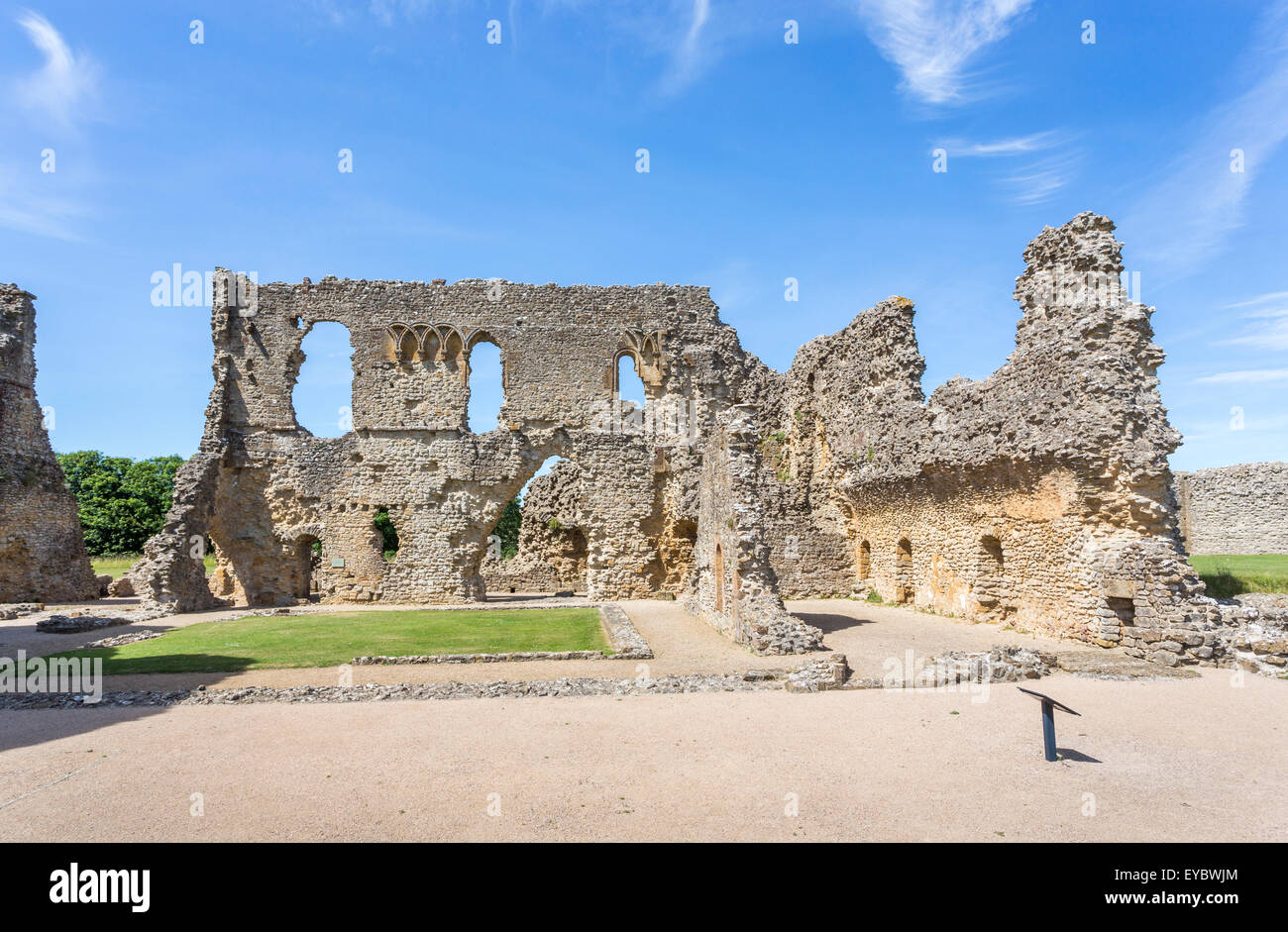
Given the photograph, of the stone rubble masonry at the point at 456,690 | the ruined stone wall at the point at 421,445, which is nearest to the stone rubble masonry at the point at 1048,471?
the stone rubble masonry at the point at 456,690

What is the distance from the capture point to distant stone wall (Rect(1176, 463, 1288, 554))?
23.9m

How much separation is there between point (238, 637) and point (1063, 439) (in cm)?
1545

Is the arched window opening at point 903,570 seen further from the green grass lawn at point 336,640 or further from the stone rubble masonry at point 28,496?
the stone rubble masonry at point 28,496

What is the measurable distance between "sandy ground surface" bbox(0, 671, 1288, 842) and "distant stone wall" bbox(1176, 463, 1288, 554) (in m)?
20.5

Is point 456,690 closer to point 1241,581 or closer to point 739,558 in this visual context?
point 739,558

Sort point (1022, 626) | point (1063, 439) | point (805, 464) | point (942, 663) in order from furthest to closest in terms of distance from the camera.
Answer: point (805, 464) < point (1022, 626) < point (1063, 439) < point (942, 663)

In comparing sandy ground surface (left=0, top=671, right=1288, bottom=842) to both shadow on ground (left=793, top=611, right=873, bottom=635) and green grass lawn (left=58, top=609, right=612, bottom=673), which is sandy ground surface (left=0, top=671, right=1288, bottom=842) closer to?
green grass lawn (left=58, top=609, right=612, bottom=673)

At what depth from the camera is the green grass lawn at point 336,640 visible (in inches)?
423

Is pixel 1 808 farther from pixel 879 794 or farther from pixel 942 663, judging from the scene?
pixel 942 663

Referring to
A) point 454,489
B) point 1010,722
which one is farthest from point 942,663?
point 454,489

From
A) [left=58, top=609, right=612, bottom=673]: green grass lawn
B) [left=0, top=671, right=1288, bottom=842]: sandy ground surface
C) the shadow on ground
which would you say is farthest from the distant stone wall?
[left=58, top=609, right=612, bottom=673]: green grass lawn

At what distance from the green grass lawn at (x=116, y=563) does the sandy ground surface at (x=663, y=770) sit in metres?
31.4

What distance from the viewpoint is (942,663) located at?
9.89 m

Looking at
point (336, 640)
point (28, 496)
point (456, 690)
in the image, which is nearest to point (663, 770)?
point (456, 690)
